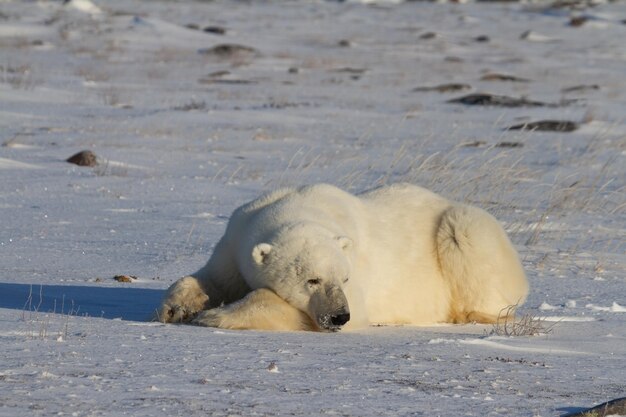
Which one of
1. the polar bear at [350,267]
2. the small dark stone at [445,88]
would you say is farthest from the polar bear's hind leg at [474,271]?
the small dark stone at [445,88]

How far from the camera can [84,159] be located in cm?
1056

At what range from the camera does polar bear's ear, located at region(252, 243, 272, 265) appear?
492 cm

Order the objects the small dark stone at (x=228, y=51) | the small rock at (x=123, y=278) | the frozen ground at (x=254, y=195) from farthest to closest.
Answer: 1. the small dark stone at (x=228, y=51)
2. the small rock at (x=123, y=278)
3. the frozen ground at (x=254, y=195)

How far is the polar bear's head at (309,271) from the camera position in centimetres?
487

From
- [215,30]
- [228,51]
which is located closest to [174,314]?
[228,51]

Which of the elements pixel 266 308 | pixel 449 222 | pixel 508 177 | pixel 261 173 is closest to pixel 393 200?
pixel 449 222

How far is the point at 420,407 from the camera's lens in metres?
3.46

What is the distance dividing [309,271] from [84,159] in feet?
19.8

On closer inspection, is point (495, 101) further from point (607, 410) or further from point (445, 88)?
point (607, 410)

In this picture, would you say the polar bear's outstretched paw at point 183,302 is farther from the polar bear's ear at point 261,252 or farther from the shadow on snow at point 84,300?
the polar bear's ear at point 261,252

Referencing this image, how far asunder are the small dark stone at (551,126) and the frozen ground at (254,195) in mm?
206

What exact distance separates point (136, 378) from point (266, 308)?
53.5 inches

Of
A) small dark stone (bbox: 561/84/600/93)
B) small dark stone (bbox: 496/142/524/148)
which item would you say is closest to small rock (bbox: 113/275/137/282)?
small dark stone (bbox: 496/142/524/148)

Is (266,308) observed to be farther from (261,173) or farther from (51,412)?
(261,173)
